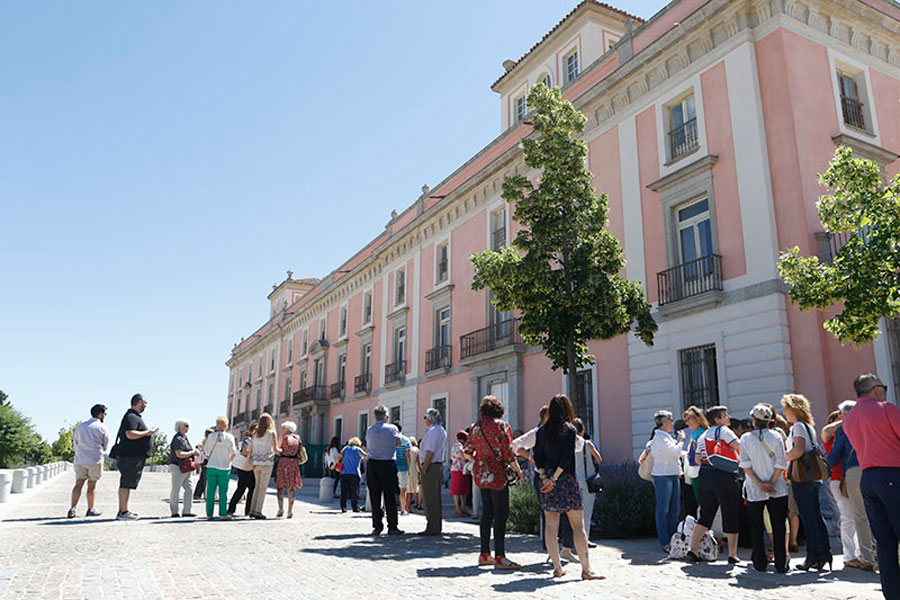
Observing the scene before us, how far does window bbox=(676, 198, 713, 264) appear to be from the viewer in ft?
48.4

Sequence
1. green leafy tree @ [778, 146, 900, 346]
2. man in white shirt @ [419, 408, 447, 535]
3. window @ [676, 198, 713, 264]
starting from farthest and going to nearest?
window @ [676, 198, 713, 264], man in white shirt @ [419, 408, 447, 535], green leafy tree @ [778, 146, 900, 346]

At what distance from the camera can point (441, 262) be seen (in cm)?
2591

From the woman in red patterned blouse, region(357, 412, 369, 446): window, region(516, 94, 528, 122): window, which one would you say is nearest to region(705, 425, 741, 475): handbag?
the woman in red patterned blouse

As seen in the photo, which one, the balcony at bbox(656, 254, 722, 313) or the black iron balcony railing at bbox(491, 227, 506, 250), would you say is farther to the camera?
A: the black iron balcony railing at bbox(491, 227, 506, 250)

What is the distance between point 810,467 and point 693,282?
820 centimetres

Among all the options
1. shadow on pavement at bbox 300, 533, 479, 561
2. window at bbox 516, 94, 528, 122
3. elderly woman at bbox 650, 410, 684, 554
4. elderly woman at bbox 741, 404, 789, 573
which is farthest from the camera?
window at bbox 516, 94, 528, 122

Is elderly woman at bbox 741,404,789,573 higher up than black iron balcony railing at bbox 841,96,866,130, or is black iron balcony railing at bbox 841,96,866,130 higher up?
black iron balcony railing at bbox 841,96,866,130

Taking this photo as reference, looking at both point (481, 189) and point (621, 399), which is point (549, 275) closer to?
point (621, 399)

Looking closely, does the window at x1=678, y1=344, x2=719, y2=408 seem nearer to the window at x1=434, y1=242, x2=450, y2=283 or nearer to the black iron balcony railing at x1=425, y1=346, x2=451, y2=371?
the black iron balcony railing at x1=425, y1=346, x2=451, y2=371

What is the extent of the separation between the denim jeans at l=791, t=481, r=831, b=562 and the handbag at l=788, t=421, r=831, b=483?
172 mm

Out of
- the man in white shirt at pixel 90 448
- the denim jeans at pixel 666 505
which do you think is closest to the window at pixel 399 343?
the man in white shirt at pixel 90 448

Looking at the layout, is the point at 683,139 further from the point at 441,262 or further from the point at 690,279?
the point at 441,262

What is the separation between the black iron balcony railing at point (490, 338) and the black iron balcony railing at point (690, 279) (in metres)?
5.37

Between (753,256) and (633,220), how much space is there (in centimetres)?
350
